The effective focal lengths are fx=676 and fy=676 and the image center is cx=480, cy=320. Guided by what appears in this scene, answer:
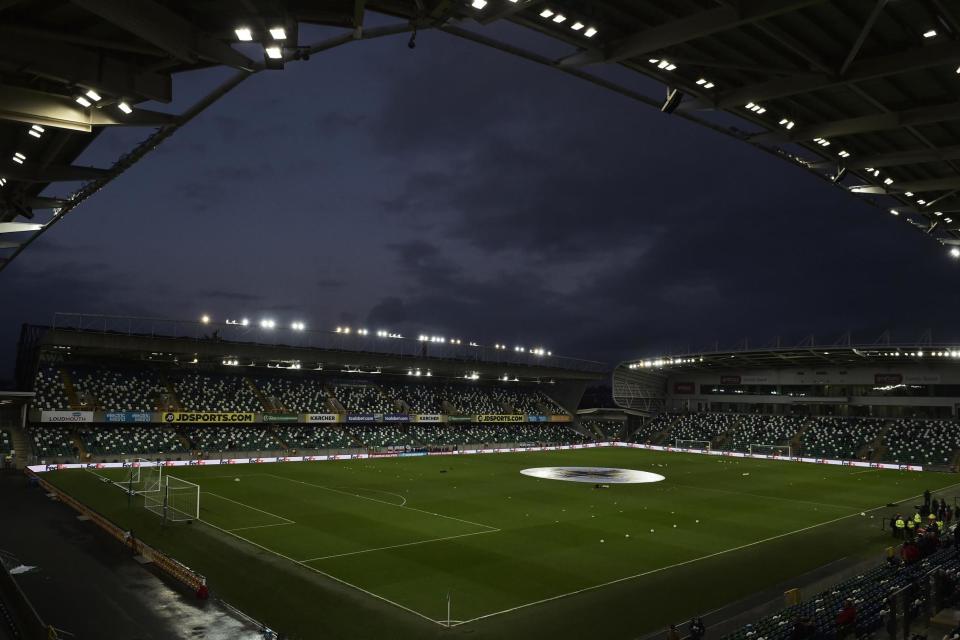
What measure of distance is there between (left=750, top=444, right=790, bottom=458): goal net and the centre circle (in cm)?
2706

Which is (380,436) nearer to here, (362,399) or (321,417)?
(321,417)

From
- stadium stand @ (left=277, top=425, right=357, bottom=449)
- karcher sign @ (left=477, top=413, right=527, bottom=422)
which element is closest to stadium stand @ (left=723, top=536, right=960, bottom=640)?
stadium stand @ (left=277, top=425, right=357, bottom=449)

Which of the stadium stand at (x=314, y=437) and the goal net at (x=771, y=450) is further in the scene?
the goal net at (x=771, y=450)

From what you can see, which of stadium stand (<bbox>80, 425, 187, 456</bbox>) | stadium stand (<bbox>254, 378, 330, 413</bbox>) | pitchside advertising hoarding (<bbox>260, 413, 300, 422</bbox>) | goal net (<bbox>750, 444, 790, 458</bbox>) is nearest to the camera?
stadium stand (<bbox>80, 425, 187, 456</bbox>)

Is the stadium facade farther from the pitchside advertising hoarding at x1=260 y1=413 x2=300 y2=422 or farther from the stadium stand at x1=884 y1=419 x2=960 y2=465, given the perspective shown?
the pitchside advertising hoarding at x1=260 y1=413 x2=300 y2=422

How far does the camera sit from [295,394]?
77375 millimetres

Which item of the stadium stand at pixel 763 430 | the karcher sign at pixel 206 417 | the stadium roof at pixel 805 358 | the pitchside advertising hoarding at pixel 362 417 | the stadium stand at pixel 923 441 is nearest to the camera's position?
the karcher sign at pixel 206 417

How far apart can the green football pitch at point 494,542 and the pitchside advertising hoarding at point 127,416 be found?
34.3 ft

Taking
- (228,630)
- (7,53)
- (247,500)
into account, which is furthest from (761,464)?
(7,53)

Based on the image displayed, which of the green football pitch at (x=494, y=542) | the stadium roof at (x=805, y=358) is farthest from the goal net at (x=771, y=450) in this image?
the green football pitch at (x=494, y=542)

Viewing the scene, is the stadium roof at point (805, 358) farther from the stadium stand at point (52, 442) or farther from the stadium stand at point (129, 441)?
the stadium stand at point (52, 442)

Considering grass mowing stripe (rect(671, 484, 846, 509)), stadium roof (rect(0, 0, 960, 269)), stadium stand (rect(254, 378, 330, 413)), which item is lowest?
grass mowing stripe (rect(671, 484, 846, 509))

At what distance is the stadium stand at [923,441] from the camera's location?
66.3 meters

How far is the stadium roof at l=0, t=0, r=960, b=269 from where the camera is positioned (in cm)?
889
